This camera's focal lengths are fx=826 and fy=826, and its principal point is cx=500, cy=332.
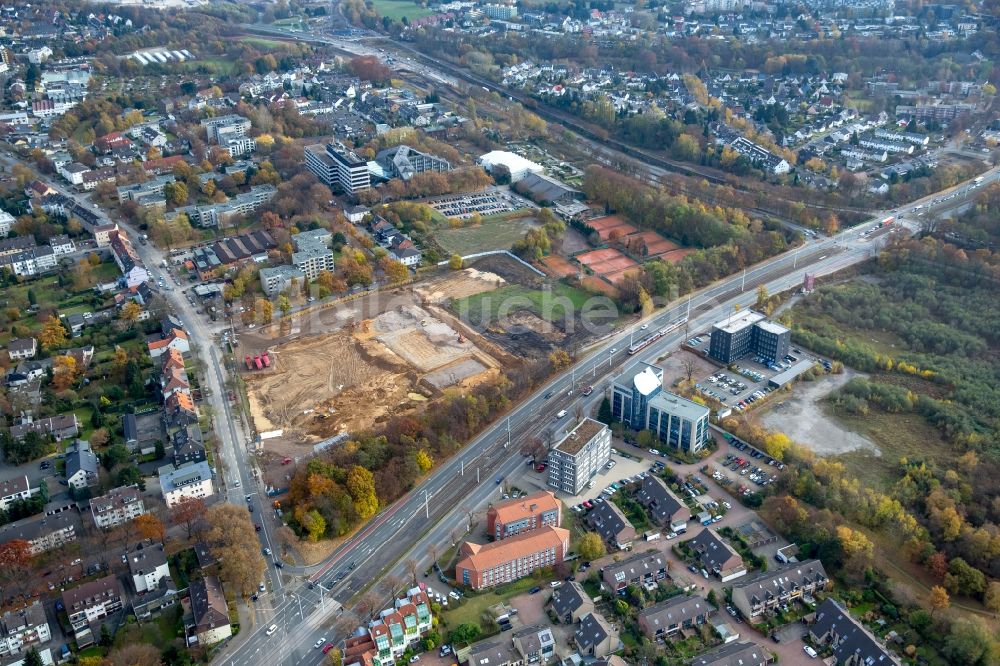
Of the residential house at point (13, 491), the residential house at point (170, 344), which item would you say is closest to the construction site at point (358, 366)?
the residential house at point (170, 344)

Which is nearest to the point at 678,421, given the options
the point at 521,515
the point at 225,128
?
the point at 521,515

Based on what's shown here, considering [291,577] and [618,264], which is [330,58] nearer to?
[618,264]

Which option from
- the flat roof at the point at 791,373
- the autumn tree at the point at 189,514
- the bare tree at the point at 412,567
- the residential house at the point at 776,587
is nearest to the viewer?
the residential house at the point at 776,587

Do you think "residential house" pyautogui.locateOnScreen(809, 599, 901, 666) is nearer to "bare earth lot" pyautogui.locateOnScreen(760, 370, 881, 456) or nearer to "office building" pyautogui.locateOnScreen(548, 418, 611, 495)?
"office building" pyautogui.locateOnScreen(548, 418, 611, 495)

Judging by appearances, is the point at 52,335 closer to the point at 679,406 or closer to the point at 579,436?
the point at 579,436

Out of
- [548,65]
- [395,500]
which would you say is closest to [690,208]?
[395,500]

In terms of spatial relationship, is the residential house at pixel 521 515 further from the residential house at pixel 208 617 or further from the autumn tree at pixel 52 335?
the autumn tree at pixel 52 335

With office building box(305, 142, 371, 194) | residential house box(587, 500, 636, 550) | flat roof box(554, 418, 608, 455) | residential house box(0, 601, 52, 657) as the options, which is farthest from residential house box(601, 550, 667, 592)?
office building box(305, 142, 371, 194)
